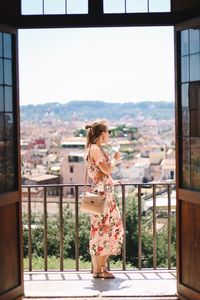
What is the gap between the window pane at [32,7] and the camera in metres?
4.56

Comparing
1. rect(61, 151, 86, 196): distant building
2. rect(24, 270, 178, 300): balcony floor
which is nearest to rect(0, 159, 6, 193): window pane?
rect(24, 270, 178, 300): balcony floor

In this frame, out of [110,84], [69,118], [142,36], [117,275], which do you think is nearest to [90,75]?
[110,84]

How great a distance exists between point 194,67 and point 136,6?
2.31 feet

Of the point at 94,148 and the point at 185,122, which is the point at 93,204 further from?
the point at 185,122

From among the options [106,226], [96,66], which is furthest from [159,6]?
[96,66]

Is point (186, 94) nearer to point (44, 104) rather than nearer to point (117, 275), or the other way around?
point (117, 275)

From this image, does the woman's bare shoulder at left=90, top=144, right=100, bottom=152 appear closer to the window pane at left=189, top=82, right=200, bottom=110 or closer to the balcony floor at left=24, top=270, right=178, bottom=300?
the window pane at left=189, top=82, right=200, bottom=110

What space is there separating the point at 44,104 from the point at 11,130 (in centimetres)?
2725

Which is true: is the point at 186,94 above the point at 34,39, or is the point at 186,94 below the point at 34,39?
below

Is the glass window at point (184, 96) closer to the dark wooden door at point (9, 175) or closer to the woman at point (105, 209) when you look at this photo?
the woman at point (105, 209)

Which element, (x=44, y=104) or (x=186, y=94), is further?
(x=44, y=104)

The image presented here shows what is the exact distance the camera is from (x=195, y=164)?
4441 millimetres

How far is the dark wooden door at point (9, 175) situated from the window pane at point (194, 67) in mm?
1388

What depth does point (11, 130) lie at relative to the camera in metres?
4.56
